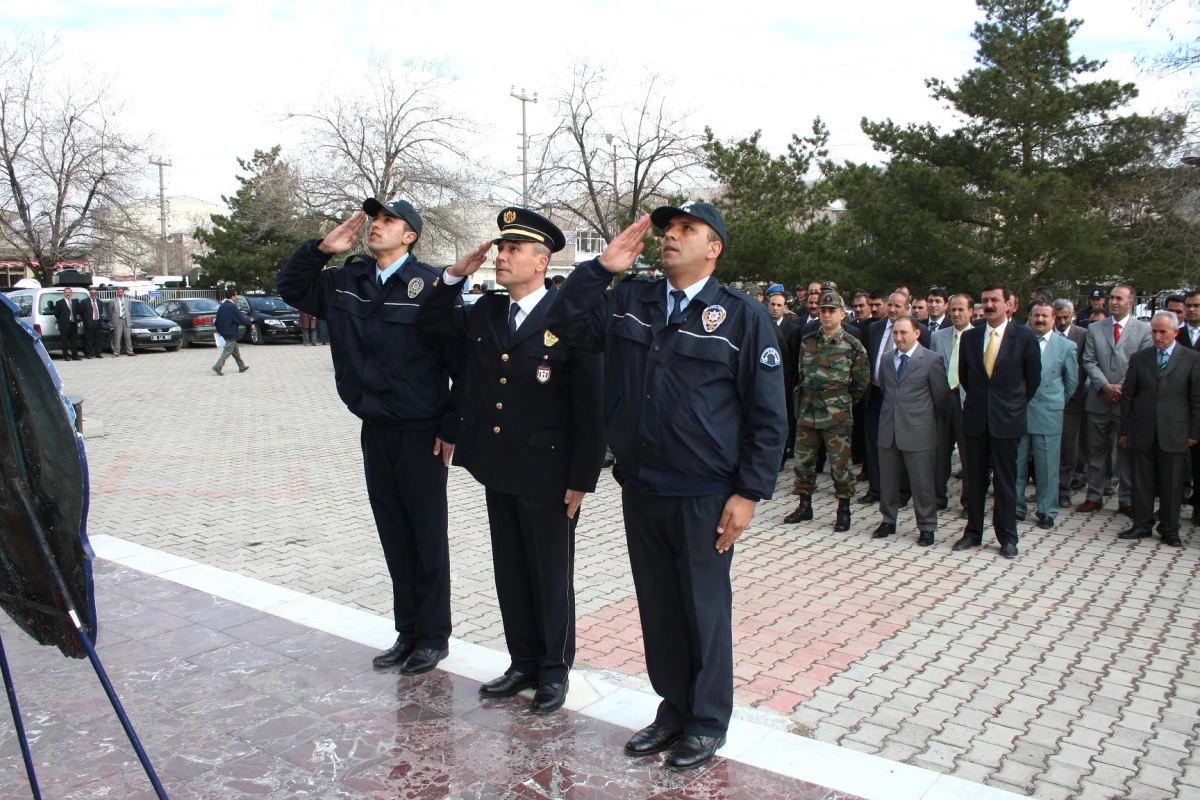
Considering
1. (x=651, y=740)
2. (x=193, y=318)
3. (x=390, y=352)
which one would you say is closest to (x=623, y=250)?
(x=390, y=352)

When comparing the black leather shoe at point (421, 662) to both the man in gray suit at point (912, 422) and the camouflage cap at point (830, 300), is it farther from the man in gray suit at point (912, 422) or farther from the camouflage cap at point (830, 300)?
the camouflage cap at point (830, 300)

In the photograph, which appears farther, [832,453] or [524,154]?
[524,154]

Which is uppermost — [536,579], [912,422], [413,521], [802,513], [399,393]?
[399,393]

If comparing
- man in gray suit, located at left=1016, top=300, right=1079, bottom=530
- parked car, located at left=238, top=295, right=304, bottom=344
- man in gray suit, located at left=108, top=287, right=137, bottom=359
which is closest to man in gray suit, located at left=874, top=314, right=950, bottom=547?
man in gray suit, located at left=1016, top=300, right=1079, bottom=530

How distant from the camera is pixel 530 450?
4.04 metres

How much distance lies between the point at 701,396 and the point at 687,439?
176 mm

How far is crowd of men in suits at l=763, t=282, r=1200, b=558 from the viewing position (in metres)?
7.25

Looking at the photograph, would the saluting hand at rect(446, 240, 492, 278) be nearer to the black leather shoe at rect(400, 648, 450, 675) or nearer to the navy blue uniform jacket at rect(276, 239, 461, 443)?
the navy blue uniform jacket at rect(276, 239, 461, 443)

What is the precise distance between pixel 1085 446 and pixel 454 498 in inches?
240

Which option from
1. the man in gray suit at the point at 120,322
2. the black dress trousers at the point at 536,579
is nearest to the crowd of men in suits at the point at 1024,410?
the black dress trousers at the point at 536,579

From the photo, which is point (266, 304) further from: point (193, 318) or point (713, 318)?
point (713, 318)

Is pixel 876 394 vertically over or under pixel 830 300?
under

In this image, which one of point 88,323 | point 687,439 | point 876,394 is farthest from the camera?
point 88,323

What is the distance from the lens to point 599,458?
159 inches
